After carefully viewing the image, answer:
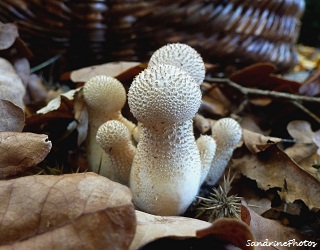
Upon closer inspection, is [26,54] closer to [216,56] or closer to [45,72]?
[45,72]

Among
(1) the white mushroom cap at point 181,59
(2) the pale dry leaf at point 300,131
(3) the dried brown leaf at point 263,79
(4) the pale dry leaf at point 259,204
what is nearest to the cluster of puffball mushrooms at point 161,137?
(1) the white mushroom cap at point 181,59

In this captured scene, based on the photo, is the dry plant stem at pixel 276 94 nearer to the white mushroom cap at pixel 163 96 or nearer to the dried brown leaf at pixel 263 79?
the dried brown leaf at pixel 263 79

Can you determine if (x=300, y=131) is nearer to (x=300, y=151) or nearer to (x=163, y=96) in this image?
(x=300, y=151)

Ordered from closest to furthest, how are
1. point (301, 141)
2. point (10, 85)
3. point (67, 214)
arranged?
1. point (67, 214)
2. point (10, 85)
3. point (301, 141)

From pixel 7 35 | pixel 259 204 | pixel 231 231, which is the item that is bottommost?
pixel 259 204

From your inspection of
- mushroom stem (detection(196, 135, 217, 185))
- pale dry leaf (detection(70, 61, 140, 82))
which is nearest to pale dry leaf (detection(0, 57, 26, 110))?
pale dry leaf (detection(70, 61, 140, 82))

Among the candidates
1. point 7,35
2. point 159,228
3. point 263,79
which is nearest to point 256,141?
point 263,79

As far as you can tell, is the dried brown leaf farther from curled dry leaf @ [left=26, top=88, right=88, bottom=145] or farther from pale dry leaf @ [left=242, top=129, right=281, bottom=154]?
curled dry leaf @ [left=26, top=88, right=88, bottom=145]
